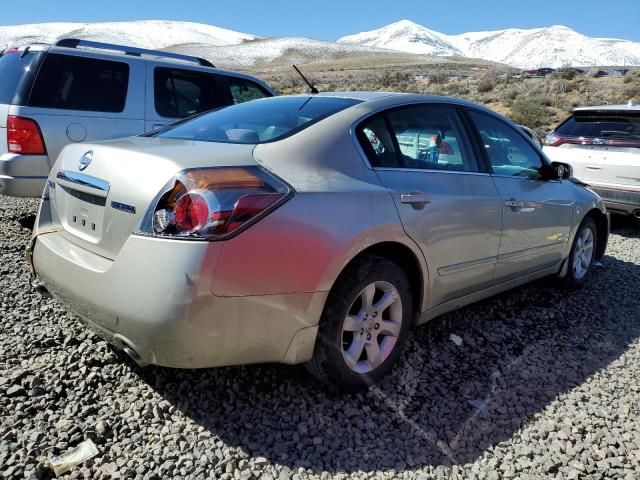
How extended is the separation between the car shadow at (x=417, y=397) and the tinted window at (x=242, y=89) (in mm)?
4413

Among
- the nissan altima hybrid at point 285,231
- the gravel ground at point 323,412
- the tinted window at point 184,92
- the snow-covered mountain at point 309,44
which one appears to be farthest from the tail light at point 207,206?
the snow-covered mountain at point 309,44

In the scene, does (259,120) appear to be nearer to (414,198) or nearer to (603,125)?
(414,198)

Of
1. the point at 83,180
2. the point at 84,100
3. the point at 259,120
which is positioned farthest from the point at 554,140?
the point at 83,180

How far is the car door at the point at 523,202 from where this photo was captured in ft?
11.8

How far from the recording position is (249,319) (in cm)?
222

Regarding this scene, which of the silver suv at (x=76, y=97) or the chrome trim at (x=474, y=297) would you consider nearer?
the chrome trim at (x=474, y=297)

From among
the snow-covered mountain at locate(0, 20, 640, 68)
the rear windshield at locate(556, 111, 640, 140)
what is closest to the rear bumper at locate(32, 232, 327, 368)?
the rear windshield at locate(556, 111, 640, 140)

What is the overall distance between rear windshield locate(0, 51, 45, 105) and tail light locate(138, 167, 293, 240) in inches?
138

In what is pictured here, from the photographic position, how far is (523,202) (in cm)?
368

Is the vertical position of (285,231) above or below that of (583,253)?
above

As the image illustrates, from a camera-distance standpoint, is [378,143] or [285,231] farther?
[378,143]

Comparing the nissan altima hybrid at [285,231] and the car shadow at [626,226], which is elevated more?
the nissan altima hybrid at [285,231]

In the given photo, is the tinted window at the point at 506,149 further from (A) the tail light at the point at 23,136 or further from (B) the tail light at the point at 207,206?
(A) the tail light at the point at 23,136

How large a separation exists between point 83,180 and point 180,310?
3.09ft
